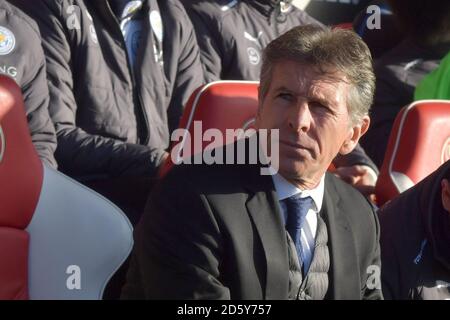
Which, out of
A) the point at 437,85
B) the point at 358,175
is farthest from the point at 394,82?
the point at 358,175

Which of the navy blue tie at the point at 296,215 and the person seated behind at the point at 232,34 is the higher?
the navy blue tie at the point at 296,215

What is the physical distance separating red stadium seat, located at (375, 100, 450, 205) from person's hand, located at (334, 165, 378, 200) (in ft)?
0.65

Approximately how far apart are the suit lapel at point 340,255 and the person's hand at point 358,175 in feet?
3.04

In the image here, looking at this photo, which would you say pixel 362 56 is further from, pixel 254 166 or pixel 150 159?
pixel 150 159

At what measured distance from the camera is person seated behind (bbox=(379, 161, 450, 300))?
238cm

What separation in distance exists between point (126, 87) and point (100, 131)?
19cm

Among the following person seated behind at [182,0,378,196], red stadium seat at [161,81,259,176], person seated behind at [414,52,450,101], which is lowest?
person seated behind at [414,52,450,101]

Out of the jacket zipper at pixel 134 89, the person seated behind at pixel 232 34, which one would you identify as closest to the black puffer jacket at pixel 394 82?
the person seated behind at pixel 232 34

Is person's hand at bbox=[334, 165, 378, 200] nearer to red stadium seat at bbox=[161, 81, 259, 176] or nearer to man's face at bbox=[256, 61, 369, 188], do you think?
red stadium seat at bbox=[161, 81, 259, 176]

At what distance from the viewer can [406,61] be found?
3.91m

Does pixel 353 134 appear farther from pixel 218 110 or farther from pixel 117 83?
pixel 117 83

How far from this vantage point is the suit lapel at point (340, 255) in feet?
6.76

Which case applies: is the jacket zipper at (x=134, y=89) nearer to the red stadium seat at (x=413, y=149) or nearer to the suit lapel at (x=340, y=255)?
the red stadium seat at (x=413, y=149)

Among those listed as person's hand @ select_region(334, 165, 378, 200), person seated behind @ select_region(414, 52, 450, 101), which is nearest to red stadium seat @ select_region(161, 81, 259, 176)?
person's hand @ select_region(334, 165, 378, 200)
